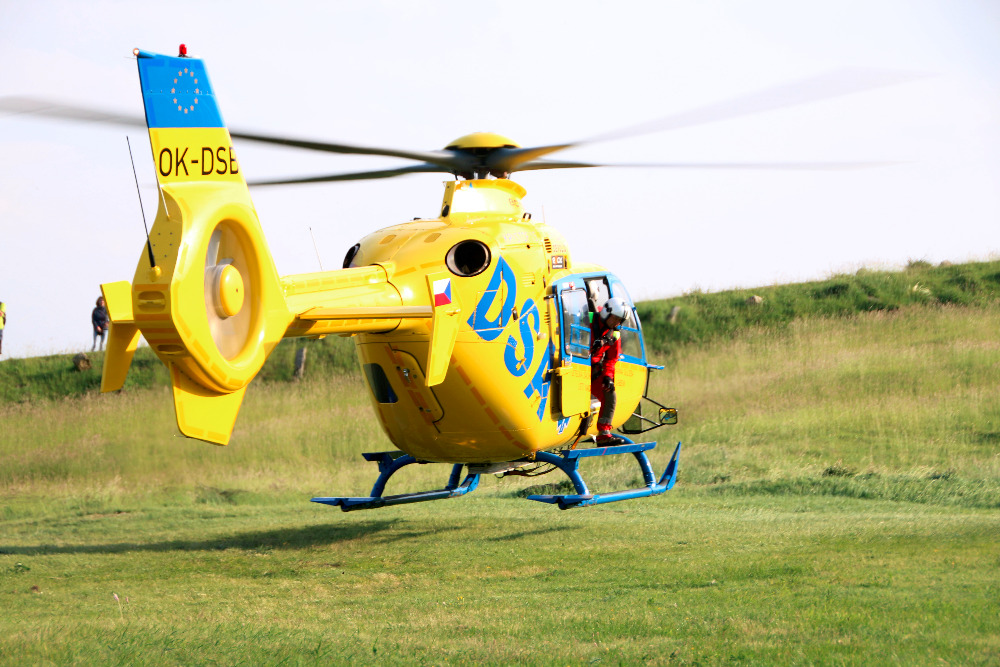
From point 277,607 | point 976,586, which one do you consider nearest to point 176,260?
point 277,607

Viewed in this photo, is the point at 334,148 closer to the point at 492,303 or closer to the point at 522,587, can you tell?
the point at 492,303

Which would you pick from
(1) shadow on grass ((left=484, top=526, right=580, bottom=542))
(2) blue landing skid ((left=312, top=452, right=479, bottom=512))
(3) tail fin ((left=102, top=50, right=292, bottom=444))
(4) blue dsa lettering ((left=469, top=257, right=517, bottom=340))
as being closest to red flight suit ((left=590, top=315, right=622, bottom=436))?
(1) shadow on grass ((left=484, top=526, right=580, bottom=542))

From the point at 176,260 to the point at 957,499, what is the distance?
11.1 meters

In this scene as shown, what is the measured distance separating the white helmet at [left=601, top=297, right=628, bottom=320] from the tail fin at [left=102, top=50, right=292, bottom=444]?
4721mm

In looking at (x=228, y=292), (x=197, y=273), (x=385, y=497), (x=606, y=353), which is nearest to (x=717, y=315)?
(x=606, y=353)

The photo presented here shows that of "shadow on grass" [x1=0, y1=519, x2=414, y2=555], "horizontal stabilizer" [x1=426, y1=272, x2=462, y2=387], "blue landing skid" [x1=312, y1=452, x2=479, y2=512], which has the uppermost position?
"horizontal stabilizer" [x1=426, y1=272, x2=462, y2=387]

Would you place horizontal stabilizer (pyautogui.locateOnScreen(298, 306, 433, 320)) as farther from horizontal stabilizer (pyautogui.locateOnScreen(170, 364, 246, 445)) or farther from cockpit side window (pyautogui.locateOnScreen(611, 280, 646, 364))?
cockpit side window (pyautogui.locateOnScreen(611, 280, 646, 364))

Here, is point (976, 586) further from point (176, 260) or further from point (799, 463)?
point (799, 463)

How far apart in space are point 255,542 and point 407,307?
4.48 meters

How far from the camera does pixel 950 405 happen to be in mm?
19328

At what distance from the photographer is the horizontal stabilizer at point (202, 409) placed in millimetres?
7109

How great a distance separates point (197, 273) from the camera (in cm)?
695

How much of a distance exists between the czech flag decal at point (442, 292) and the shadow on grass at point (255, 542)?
4054 millimetres

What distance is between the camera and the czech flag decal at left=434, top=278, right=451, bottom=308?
9205 mm
